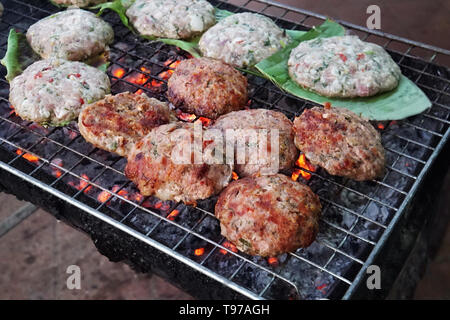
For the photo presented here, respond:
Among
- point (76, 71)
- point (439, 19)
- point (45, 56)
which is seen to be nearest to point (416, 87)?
point (76, 71)

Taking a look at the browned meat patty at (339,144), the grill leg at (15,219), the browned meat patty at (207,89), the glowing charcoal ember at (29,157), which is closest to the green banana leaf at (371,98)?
the browned meat patty at (207,89)

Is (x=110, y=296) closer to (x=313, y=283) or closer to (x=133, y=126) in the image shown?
(x=133, y=126)

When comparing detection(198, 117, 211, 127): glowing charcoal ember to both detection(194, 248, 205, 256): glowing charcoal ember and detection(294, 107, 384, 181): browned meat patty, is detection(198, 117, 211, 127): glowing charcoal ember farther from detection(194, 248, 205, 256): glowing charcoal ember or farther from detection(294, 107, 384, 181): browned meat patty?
detection(194, 248, 205, 256): glowing charcoal ember

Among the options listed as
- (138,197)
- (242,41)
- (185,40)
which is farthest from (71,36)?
(138,197)

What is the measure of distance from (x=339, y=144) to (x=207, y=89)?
1083 mm

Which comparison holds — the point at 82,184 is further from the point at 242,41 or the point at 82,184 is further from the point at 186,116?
the point at 242,41

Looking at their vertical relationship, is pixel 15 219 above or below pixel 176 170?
below

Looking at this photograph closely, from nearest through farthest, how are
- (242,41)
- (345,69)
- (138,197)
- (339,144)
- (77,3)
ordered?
(339,144)
(138,197)
(345,69)
(242,41)
(77,3)

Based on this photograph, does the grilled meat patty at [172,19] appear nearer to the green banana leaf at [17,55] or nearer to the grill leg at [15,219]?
the green banana leaf at [17,55]

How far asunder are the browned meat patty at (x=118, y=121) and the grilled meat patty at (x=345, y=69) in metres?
1.18

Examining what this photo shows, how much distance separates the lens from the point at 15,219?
16.0ft

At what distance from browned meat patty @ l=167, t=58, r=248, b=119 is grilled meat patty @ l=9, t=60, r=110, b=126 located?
575mm

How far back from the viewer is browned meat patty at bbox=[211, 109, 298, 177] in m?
3.17

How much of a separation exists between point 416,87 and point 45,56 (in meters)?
3.07
